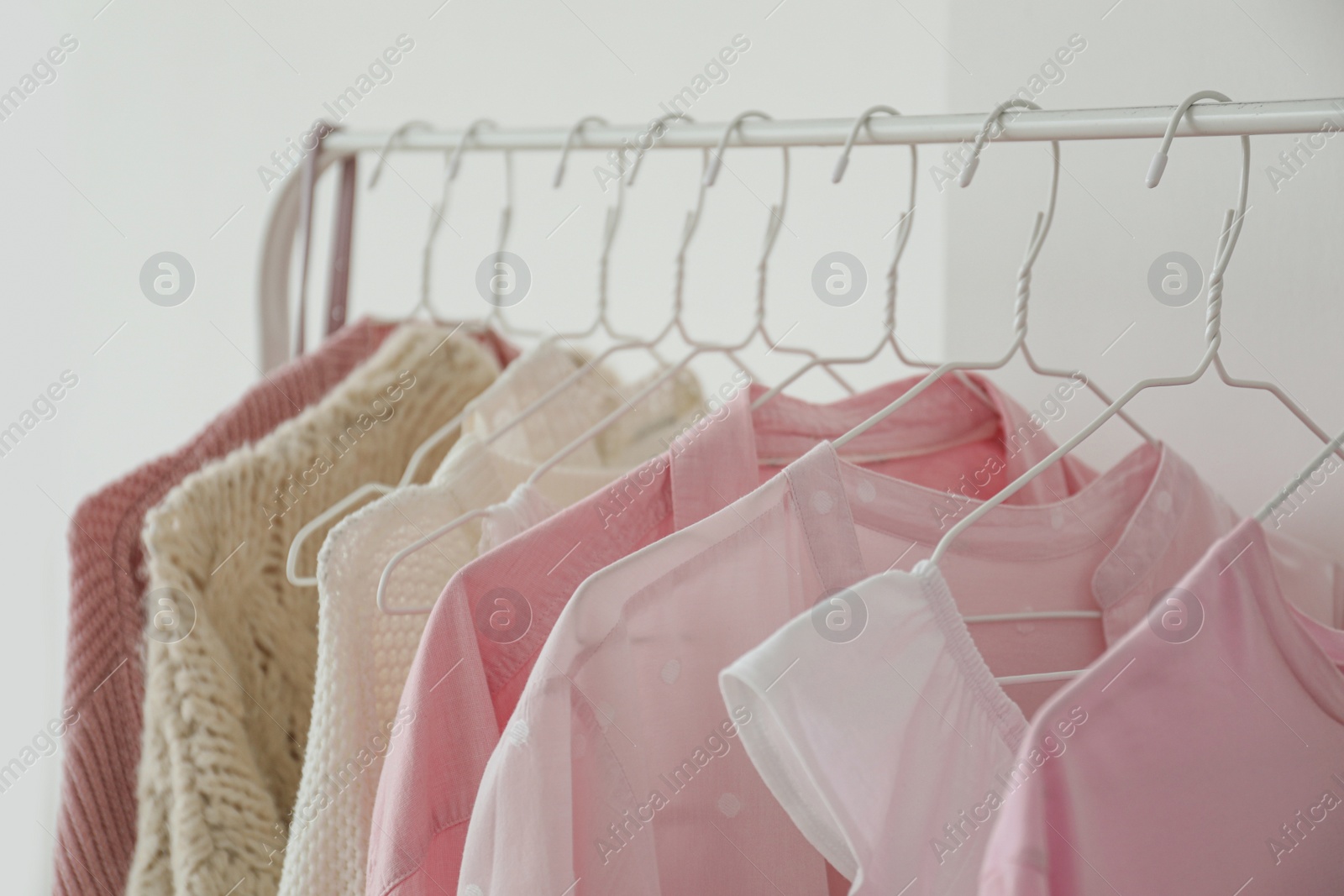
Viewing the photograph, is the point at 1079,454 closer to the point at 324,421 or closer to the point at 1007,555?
the point at 1007,555

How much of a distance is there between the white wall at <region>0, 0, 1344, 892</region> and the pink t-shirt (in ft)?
1.12

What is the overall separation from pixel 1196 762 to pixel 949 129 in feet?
1.16

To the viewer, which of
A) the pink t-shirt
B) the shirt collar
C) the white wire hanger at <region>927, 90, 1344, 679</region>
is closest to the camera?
the pink t-shirt

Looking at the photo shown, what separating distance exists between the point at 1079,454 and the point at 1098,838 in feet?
1.84

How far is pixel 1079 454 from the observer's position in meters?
0.91

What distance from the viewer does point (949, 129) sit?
1.93 ft

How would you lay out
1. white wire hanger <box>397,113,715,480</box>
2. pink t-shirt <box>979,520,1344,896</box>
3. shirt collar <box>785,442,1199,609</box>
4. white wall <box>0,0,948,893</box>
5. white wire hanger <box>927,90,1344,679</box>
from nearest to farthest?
pink t-shirt <box>979,520,1344,896</box>, white wire hanger <box>927,90,1344,679</box>, shirt collar <box>785,442,1199,609</box>, white wire hanger <box>397,113,715,480</box>, white wall <box>0,0,948,893</box>

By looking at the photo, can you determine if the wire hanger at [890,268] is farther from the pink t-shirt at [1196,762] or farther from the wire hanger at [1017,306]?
the pink t-shirt at [1196,762]

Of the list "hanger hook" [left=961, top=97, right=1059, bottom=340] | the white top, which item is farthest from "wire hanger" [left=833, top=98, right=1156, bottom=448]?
the white top

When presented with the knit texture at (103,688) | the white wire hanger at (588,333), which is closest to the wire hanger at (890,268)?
the white wire hanger at (588,333)

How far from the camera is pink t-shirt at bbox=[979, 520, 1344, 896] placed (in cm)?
39

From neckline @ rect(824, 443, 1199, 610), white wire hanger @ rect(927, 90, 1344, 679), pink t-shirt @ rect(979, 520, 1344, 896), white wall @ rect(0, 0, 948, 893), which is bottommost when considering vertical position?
pink t-shirt @ rect(979, 520, 1344, 896)

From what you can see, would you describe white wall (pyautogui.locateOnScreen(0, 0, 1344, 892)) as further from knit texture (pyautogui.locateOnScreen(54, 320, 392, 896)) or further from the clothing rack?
the clothing rack

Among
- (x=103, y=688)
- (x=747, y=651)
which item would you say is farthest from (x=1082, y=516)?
(x=103, y=688)
